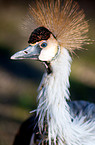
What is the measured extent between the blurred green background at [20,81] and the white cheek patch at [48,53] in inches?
37.5

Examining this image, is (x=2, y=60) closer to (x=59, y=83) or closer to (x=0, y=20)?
(x=0, y=20)

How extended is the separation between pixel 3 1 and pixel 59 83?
344 centimetres

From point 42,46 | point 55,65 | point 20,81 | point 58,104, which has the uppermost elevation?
point 42,46

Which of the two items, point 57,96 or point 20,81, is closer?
point 57,96

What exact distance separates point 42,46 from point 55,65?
0.12 meters

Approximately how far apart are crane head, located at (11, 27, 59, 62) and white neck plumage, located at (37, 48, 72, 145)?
4cm

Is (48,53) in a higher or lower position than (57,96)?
higher

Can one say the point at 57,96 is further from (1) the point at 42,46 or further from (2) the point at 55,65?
(1) the point at 42,46

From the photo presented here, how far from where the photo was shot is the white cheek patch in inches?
46.5

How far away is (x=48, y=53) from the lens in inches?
46.7

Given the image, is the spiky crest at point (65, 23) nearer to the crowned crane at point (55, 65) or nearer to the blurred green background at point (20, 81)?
the crowned crane at point (55, 65)

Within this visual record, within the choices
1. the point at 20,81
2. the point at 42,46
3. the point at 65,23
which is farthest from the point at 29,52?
the point at 20,81

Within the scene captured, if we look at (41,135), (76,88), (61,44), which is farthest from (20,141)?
(76,88)

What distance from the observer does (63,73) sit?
117 centimetres
